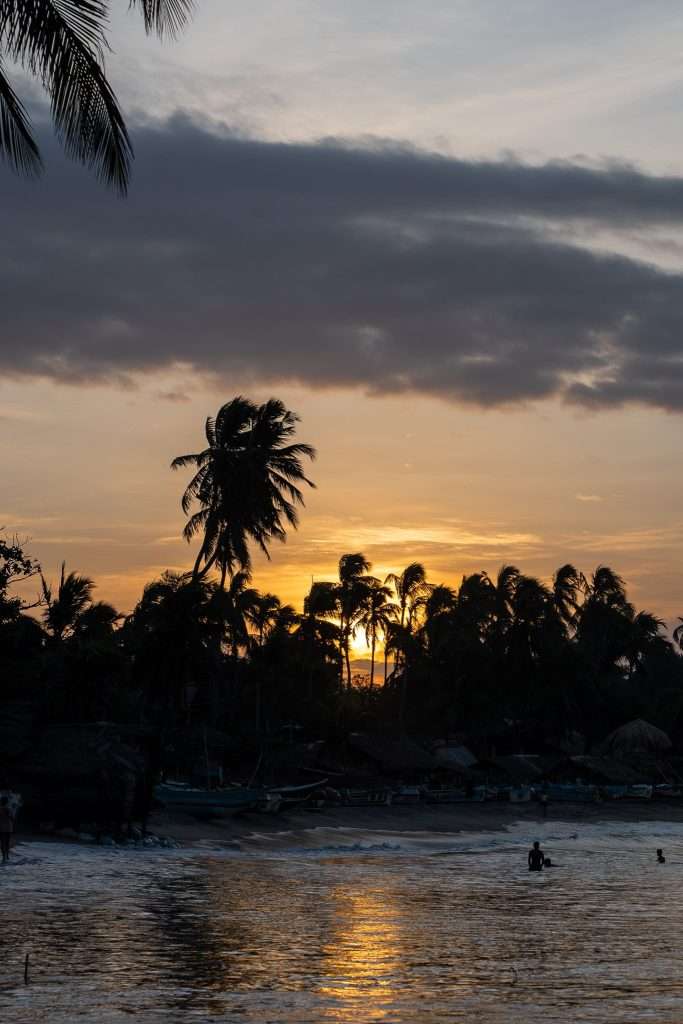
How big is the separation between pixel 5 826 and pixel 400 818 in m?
27.4

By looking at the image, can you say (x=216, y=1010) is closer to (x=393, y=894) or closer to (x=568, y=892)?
(x=393, y=894)

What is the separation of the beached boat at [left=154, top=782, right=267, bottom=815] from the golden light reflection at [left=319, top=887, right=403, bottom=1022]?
17501 mm

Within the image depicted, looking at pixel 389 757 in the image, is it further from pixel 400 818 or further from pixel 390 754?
pixel 400 818

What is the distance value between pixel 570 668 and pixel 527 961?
2790 inches

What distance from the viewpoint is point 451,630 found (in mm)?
96312

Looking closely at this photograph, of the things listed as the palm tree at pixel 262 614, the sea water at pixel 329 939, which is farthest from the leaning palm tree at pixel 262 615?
the sea water at pixel 329 939

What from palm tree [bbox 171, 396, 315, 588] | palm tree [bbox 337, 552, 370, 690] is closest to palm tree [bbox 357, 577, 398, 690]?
palm tree [bbox 337, 552, 370, 690]

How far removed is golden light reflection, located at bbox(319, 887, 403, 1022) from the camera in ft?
49.4

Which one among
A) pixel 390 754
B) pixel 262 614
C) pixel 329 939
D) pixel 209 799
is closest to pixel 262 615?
pixel 262 614

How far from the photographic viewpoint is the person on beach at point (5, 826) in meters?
29.0

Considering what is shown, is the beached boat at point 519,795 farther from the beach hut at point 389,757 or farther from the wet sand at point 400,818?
the beach hut at point 389,757

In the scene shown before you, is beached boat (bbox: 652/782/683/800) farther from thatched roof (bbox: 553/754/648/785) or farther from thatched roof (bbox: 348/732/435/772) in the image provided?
thatched roof (bbox: 348/732/435/772)

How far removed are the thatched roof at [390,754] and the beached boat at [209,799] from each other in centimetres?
2335

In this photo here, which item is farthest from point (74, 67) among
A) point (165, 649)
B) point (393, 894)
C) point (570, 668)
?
point (570, 668)
